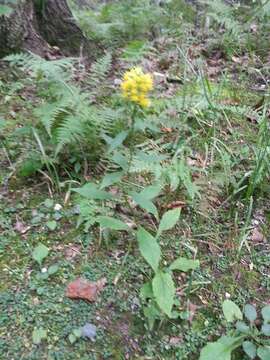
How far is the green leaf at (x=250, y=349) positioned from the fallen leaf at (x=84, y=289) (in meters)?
0.71

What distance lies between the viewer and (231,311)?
2.30 m

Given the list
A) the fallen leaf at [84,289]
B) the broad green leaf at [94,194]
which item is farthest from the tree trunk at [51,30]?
the fallen leaf at [84,289]

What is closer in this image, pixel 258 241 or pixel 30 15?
pixel 258 241

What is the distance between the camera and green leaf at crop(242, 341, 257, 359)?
6.98 feet

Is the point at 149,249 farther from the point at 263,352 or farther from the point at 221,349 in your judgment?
the point at 263,352

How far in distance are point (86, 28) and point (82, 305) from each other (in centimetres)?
321

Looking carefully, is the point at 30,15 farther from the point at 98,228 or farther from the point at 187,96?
the point at 98,228

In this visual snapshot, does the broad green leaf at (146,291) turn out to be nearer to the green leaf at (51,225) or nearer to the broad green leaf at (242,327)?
the broad green leaf at (242,327)

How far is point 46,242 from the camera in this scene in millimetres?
2500

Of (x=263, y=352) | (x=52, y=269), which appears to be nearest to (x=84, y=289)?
(x=52, y=269)

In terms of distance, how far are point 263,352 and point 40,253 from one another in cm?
114

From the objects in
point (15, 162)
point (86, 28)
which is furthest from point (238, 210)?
point (86, 28)

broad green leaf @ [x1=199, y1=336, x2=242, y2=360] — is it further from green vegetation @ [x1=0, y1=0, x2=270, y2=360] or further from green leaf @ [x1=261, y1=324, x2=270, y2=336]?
green leaf @ [x1=261, y1=324, x2=270, y2=336]

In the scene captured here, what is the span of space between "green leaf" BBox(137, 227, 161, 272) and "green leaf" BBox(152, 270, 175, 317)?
0.09m
